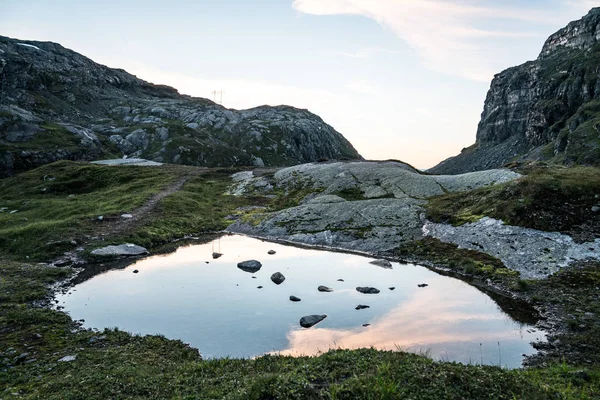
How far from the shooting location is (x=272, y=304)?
35250 millimetres

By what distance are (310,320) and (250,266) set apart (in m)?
18.9

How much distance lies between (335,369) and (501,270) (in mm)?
33948

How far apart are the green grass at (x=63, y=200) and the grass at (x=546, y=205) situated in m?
60.3

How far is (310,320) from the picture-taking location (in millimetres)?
30828

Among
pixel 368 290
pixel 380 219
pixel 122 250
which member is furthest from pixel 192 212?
pixel 368 290

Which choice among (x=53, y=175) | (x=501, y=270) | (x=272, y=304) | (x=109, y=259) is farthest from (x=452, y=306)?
(x=53, y=175)

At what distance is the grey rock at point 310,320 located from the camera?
3041 cm

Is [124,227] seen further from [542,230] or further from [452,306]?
[542,230]

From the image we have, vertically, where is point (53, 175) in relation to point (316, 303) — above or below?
above

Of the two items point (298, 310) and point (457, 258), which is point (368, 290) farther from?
point (457, 258)

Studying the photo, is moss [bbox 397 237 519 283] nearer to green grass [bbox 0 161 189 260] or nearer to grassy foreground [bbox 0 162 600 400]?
grassy foreground [bbox 0 162 600 400]

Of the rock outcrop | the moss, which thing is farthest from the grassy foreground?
the rock outcrop

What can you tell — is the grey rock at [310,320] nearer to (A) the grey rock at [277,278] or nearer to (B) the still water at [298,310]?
(B) the still water at [298,310]

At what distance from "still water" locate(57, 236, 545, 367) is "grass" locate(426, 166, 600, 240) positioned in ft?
53.8
